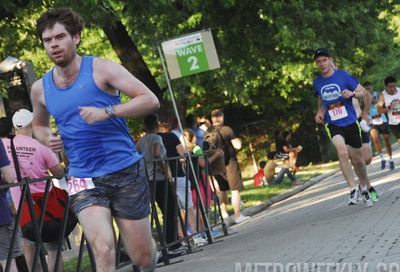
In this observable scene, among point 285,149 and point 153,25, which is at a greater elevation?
point 153,25

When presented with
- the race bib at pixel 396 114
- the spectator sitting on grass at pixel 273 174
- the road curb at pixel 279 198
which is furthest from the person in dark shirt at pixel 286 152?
the race bib at pixel 396 114

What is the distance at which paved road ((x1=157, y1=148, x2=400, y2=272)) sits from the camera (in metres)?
8.47

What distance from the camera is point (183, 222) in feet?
44.6

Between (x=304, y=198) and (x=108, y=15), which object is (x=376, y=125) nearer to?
(x=304, y=198)

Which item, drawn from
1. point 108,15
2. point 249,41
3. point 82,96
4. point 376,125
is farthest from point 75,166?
point 376,125

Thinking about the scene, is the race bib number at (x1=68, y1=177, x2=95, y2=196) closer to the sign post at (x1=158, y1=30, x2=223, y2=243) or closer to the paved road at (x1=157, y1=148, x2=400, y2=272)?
→ the paved road at (x1=157, y1=148, x2=400, y2=272)

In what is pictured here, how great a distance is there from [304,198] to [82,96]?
594 inches

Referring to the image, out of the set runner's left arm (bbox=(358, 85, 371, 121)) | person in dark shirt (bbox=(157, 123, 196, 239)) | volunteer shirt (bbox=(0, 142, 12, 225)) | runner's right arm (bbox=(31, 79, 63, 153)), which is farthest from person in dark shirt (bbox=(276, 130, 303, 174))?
runner's right arm (bbox=(31, 79, 63, 153))

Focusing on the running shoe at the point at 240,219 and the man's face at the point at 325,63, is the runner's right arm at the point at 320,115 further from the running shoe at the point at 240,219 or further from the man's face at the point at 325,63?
the running shoe at the point at 240,219

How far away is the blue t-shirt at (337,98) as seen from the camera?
44.9 ft

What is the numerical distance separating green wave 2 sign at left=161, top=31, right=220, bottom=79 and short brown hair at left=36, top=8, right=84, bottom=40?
400 inches

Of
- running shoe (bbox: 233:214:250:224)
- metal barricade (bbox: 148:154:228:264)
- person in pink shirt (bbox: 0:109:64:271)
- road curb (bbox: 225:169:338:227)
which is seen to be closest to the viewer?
person in pink shirt (bbox: 0:109:64:271)

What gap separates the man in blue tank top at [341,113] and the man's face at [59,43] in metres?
7.65

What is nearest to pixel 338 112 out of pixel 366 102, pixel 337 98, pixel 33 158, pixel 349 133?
pixel 337 98
